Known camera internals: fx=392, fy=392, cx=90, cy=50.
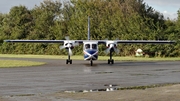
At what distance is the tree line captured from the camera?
2232 inches

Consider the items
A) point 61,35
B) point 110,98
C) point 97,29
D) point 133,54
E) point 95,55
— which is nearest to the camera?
point 110,98

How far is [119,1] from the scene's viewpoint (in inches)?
2729

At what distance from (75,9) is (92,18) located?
879 cm

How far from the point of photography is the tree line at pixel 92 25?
5669cm

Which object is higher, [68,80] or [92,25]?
[92,25]

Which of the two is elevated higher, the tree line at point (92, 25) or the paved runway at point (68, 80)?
the tree line at point (92, 25)

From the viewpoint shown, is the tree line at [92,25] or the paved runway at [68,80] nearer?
the paved runway at [68,80]

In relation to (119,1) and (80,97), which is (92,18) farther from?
(80,97)

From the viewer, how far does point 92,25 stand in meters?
66.9

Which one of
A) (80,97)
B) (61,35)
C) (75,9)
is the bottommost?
(80,97)

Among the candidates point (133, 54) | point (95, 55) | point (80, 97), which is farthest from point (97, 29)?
point (80, 97)

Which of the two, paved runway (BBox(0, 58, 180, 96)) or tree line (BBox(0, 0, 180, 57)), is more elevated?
tree line (BBox(0, 0, 180, 57))

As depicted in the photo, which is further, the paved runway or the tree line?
the tree line

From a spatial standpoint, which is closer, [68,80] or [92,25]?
[68,80]
